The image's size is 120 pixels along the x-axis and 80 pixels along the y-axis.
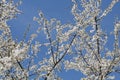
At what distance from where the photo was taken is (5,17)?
1197 cm

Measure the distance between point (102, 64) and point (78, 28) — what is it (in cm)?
193

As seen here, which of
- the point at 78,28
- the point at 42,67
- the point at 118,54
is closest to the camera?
the point at 42,67

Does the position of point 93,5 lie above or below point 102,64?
above

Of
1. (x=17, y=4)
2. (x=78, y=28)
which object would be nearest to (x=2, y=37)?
(x=17, y=4)

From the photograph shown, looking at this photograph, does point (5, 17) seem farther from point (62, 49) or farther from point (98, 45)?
point (98, 45)

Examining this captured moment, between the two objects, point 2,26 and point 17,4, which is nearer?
point 2,26

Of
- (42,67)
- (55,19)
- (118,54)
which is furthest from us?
(118,54)

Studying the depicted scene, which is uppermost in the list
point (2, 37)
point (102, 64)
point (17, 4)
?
point (17, 4)

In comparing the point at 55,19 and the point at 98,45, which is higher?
the point at 55,19

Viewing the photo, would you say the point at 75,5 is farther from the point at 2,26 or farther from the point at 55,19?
the point at 2,26

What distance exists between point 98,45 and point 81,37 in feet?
4.03

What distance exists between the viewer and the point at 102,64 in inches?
505

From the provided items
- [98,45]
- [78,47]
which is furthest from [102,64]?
[78,47]

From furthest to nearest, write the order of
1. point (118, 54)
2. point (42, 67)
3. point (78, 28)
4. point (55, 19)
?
point (118, 54) → point (55, 19) → point (78, 28) → point (42, 67)
